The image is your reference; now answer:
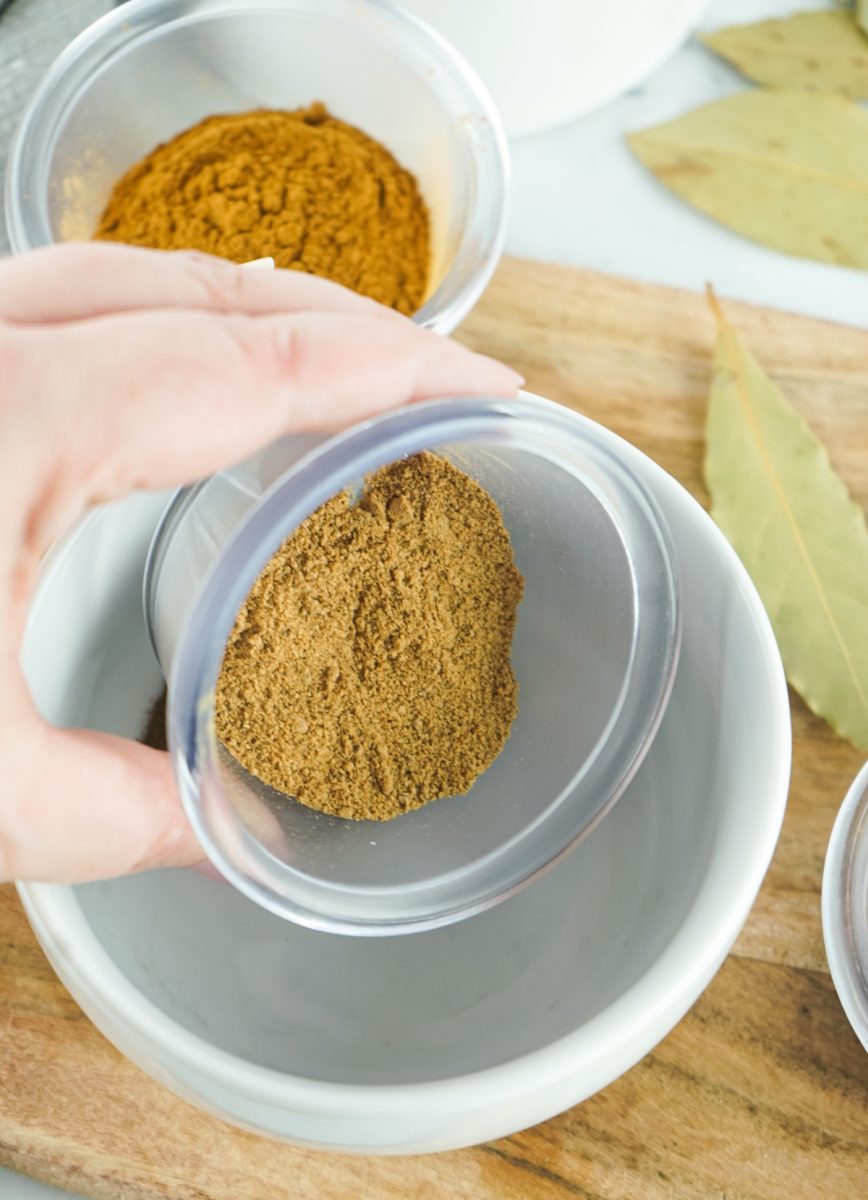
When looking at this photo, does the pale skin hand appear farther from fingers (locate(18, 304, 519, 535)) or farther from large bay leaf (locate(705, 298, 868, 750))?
large bay leaf (locate(705, 298, 868, 750))

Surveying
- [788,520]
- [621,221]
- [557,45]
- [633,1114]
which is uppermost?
[557,45]

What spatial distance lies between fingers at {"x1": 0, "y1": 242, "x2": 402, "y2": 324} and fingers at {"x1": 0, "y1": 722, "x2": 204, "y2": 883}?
141 mm

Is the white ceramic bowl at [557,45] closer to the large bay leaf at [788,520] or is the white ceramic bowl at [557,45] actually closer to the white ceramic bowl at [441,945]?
the large bay leaf at [788,520]

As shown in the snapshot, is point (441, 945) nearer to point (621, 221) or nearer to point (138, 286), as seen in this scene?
point (138, 286)

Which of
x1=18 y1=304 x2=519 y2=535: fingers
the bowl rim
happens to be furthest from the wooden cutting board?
x1=18 y1=304 x2=519 y2=535: fingers

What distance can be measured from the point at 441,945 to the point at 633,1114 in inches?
4.1

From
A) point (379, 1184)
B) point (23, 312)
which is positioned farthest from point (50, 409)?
point (379, 1184)

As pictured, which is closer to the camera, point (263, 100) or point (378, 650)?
point (378, 650)

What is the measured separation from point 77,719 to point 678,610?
0.25 meters

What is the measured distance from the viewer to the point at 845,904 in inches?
21.5

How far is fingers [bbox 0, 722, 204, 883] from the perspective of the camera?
1.35ft

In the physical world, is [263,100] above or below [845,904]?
above

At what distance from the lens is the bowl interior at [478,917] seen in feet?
1.50

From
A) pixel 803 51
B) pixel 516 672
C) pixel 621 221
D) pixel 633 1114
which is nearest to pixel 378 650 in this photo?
pixel 516 672
